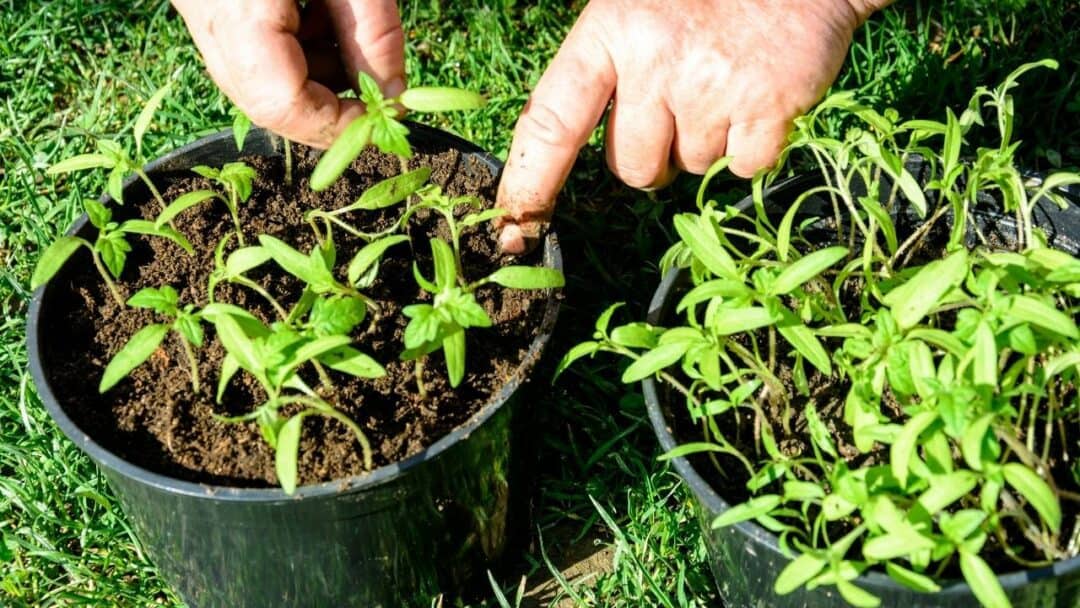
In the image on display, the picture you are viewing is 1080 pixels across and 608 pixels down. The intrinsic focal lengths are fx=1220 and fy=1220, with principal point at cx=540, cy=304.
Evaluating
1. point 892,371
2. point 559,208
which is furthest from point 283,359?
point 559,208

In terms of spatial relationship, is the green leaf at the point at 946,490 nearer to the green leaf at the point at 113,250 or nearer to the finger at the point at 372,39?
the finger at the point at 372,39

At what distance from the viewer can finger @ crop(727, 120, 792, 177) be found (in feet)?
6.65

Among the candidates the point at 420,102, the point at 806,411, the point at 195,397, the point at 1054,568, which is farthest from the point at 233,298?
the point at 1054,568

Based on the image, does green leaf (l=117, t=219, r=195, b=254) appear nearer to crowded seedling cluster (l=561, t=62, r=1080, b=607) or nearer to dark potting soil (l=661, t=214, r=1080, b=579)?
crowded seedling cluster (l=561, t=62, r=1080, b=607)

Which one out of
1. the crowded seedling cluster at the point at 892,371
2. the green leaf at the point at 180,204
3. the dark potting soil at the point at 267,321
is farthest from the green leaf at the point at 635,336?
the green leaf at the point at 180,204

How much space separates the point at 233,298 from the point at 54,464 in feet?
1.88

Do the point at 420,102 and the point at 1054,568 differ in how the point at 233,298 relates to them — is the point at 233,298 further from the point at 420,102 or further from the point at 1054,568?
the point at 1054,568

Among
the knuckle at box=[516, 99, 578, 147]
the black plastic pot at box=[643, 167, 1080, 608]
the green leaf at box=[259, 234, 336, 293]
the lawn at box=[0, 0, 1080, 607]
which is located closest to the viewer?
the black plastic pot at box=[643, 167, 1080, 608]

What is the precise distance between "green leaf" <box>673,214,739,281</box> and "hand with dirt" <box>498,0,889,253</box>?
0.25m

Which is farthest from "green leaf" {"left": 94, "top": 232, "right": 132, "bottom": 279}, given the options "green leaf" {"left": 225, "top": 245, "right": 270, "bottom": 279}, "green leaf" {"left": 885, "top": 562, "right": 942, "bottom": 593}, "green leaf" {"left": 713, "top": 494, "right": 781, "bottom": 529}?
"green leaf" {"left": 885, "top": 562, "right": 942, "bottom": 593}

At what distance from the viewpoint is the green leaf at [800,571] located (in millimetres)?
1521

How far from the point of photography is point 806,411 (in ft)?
6.01

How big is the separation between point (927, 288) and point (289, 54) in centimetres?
102

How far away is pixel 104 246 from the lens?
195cm
